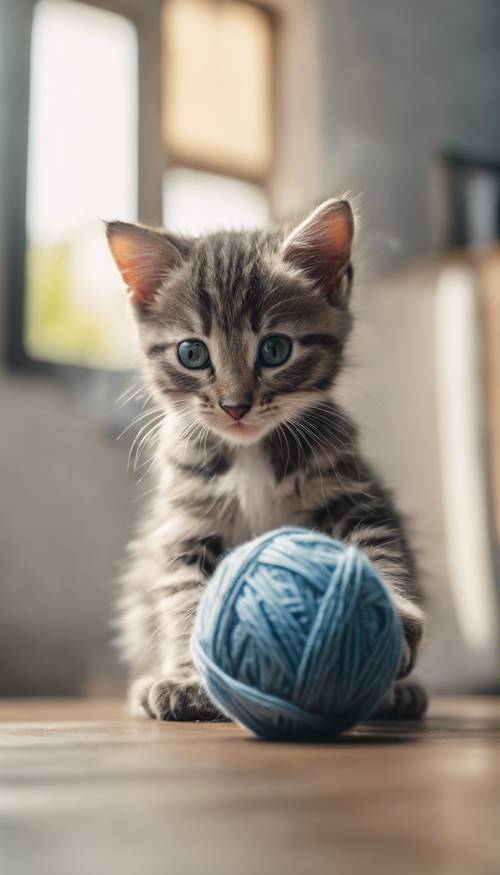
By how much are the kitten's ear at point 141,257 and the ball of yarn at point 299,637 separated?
563 mm

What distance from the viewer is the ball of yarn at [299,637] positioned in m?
0.79

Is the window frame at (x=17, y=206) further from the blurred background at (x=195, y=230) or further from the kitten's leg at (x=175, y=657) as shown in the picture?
the kitten's leg at (x=175, y=657)

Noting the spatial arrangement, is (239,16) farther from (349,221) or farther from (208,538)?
(208,538)

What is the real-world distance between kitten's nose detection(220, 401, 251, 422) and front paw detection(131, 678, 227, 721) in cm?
31

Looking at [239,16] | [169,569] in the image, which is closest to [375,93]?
[239,16]

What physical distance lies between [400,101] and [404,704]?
2.69 meters

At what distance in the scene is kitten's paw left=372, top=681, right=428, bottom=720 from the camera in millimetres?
1261

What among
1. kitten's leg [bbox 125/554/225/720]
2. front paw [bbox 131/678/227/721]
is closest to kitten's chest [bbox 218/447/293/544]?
kitten's leg [bbox 125/554/225/720]

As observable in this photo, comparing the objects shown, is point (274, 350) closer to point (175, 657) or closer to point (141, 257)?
point (141, 257)

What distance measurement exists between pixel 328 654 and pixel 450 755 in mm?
137

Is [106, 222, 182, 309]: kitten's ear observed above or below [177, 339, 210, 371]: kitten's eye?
above

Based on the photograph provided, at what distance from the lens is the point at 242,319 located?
1.17 m

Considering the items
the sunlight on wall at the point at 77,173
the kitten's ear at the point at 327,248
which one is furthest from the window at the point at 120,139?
the kitten's ear at the point at 327,248

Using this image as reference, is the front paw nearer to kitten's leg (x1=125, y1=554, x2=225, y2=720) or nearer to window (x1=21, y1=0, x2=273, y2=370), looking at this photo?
kitten's leg (x1=125, y1=554, x2=225, y2=720)
